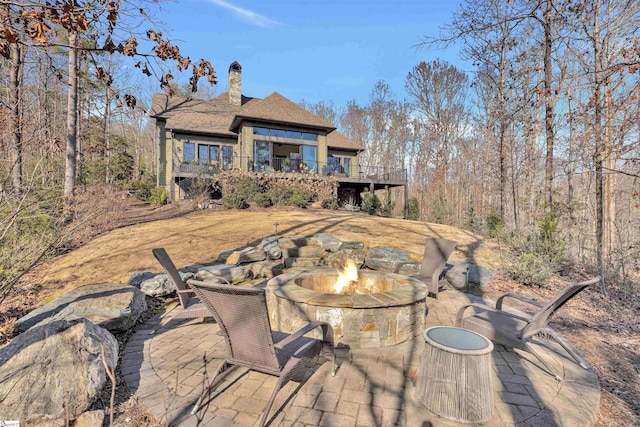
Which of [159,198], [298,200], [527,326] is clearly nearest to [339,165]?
[298,200]

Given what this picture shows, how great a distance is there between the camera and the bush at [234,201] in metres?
15.3

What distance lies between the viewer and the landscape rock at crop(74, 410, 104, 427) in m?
2.28

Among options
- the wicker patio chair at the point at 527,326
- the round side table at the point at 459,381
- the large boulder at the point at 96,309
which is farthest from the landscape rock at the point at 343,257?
the round side table at the point at 459,381

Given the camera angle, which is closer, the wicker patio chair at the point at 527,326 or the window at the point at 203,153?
the wicker patio chair at the point at 527,326

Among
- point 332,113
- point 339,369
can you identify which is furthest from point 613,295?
point 332,113

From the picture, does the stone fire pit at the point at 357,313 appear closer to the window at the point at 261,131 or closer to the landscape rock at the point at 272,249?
the landscape rock at the point at 272,249

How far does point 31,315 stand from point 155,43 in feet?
12.1

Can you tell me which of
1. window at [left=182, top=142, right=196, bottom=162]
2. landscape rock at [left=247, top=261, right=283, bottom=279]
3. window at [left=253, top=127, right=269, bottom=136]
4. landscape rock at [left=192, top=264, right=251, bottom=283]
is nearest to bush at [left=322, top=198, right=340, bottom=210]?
window at [left=253, top=127, right=269, bottom=136]

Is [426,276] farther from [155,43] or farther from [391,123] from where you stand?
[391,123]

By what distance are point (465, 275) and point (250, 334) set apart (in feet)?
17.0

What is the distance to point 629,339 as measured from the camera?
4.10m

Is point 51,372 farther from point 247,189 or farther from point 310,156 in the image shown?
point 310,156

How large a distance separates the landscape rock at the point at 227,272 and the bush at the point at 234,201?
925cm

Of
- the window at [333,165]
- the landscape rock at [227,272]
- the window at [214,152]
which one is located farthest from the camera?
the window at [333,165]
